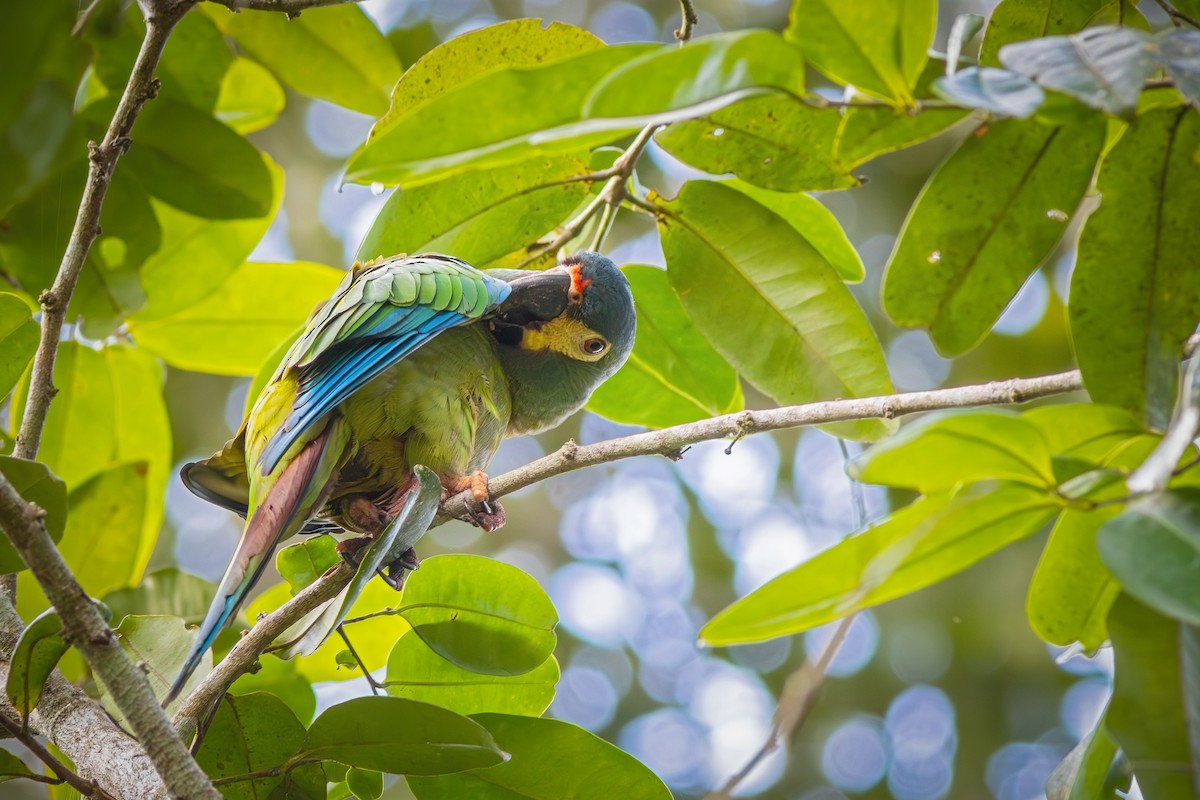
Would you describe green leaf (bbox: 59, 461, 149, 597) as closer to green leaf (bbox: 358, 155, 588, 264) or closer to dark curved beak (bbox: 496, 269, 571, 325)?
green leaf (bbox: 358, 155, 588, 264)

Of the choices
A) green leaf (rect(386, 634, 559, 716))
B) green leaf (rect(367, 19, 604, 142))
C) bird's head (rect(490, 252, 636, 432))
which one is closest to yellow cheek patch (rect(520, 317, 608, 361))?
bird's head (rect(490, 252, 636, 432))

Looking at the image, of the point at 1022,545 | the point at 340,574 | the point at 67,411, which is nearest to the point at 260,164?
the point at 67,411

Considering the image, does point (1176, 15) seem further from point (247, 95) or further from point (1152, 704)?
point (247, 95)

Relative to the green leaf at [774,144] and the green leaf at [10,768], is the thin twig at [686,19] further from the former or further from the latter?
the green leaf at [10,768]

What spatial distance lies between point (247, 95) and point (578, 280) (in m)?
0.94

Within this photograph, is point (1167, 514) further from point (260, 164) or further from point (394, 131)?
point (260, 164)

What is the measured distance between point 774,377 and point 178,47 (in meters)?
1.41

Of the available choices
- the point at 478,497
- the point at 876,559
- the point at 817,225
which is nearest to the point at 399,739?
the point at 478,497

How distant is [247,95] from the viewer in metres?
2.32

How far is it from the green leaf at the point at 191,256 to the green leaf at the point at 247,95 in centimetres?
25

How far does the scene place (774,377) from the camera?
1711 mm

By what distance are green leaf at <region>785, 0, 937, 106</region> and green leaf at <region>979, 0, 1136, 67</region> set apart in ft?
1.26

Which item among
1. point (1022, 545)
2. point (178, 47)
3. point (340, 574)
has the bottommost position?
point (1022, 545)

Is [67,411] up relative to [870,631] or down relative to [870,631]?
up
